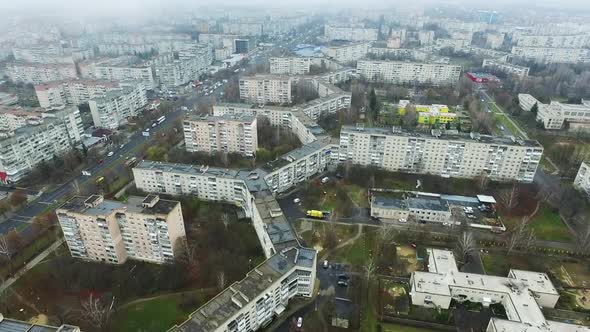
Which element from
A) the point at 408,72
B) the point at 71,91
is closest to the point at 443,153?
the point at 408,72

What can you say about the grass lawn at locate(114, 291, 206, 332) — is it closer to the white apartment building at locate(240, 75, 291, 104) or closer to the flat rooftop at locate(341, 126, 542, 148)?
the flat rooftop at locate(341, 126, 542, 148)

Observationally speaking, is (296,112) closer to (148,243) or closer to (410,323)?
(148,243)

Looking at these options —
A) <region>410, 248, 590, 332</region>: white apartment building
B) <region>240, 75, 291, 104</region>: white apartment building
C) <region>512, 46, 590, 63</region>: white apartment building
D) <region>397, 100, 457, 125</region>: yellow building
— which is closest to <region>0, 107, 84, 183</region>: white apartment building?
<region>240, 75, 291, 104</region>: white apartment building

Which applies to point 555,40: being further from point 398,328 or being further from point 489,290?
point 398,328

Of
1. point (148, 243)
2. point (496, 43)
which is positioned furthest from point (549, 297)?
point (496, 43)

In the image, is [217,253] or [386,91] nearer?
[217,253]

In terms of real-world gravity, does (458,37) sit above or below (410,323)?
above
